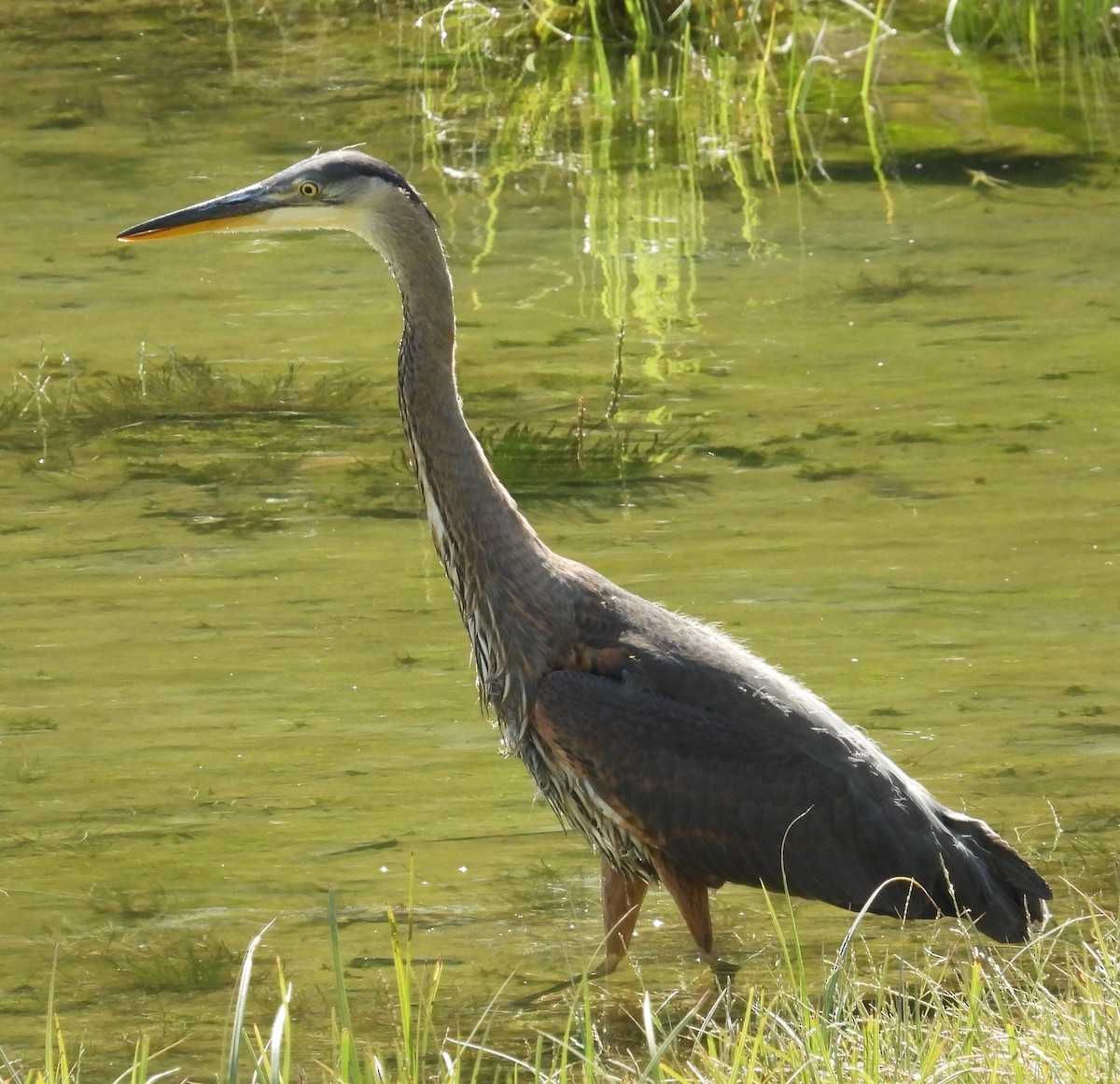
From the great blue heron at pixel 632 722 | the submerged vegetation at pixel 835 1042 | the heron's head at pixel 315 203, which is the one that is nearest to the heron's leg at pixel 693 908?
the great blue heron at pixel 632 722

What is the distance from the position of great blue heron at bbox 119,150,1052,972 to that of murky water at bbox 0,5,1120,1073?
0.37m

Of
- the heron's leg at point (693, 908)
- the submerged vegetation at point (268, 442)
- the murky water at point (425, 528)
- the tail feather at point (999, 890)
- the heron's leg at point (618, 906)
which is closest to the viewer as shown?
the tail feather at point (999, 890)

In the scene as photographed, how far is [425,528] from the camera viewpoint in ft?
24.7

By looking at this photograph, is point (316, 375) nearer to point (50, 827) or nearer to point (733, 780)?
point (50, 827)

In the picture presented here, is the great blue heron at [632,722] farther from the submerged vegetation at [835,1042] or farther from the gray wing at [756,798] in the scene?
the submerged vegetation at [835,1042]

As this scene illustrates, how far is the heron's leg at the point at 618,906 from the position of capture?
498cm

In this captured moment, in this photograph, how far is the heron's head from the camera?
490cm

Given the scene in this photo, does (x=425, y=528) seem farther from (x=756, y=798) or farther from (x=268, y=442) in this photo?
(x=756, y=798)

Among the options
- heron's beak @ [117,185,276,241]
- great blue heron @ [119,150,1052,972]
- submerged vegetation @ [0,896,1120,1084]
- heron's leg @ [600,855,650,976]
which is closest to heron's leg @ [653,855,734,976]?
great blue heron @ [119,150,1052,972]

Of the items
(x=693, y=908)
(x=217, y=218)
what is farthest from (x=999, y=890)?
(x=217, y=218)

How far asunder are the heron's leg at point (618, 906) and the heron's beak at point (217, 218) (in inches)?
70.9

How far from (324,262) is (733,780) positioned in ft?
20.4

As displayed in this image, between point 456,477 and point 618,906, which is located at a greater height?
point 456,477

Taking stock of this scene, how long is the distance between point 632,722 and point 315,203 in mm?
1491
